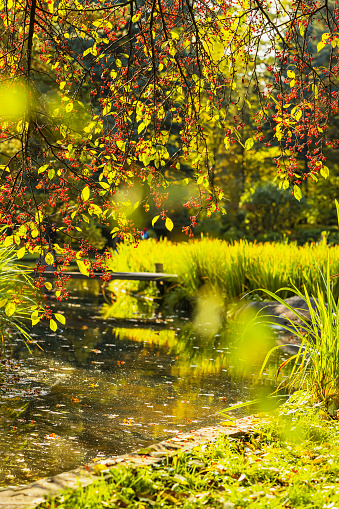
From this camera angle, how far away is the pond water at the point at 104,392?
4750mm

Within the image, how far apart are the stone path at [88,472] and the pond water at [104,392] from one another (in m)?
0.78

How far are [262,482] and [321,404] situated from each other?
1381 millimetres

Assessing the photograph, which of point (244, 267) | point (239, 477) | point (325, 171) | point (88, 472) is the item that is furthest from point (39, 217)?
point (244, 267)

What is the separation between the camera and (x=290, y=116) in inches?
186

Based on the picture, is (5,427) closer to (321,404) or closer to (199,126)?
(321,404)

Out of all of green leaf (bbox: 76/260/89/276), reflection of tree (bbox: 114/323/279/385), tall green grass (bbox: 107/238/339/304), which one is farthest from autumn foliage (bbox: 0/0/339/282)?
tall green grass (bbox: 107/238/339/304)

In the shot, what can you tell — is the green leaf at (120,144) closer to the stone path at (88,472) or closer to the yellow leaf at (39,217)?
the yellow leaf at (39,217)

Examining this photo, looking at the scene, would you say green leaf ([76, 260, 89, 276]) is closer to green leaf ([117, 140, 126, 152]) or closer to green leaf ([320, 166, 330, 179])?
green leaf ([117, 140, 126, 152])

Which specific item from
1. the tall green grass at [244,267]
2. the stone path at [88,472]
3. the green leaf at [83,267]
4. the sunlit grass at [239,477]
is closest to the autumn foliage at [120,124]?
the green leaf at [83,267]

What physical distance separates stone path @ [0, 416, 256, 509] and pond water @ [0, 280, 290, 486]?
78 cm

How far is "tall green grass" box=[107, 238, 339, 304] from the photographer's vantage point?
38.3 ft

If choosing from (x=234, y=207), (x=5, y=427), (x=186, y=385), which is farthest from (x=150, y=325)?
(x=234, y=207)

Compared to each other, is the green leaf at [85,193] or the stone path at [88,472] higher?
the green leaf at [85,193]

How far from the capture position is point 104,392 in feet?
21.2
